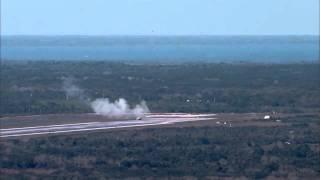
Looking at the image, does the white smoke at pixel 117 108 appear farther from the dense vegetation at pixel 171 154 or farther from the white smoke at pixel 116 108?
the dense vegetation at pixel 171 154

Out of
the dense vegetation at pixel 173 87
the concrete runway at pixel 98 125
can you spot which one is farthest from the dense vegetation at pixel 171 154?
the dense vegetation at pixel 173 87

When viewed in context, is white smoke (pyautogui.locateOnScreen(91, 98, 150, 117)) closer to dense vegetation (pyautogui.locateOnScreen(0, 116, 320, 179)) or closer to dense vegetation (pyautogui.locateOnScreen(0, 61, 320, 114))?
dense vegetation (pyautogui.locateOnScreen(0, 61, 320, 114))

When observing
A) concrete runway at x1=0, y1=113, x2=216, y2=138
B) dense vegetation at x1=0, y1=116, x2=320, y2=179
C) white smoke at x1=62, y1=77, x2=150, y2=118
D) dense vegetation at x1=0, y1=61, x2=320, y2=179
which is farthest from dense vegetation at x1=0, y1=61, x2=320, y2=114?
dense vegetation at x1=0, y1=116, x2=320, y2=179

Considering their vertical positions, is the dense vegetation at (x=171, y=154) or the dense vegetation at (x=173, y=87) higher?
the dense vegetation at (x=173, y=87)

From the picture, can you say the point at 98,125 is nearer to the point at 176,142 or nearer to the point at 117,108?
the point at 176,142

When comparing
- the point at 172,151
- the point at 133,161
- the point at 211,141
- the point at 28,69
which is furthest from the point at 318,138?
the point at 28,69

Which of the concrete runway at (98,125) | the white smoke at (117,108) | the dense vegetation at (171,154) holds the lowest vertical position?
the dense vegetation at (171,154)

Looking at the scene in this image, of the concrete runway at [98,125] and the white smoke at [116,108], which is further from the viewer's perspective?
the white smoke at [116,108]

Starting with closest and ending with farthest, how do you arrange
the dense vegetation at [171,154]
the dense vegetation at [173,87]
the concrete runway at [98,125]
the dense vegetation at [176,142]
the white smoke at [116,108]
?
the dense vegetation at [171,154]
the dense vegetation at [176,142]
the concrete runway at [98,125]
the white smoke at [116,108]
the dense vegetation at [173,87]
